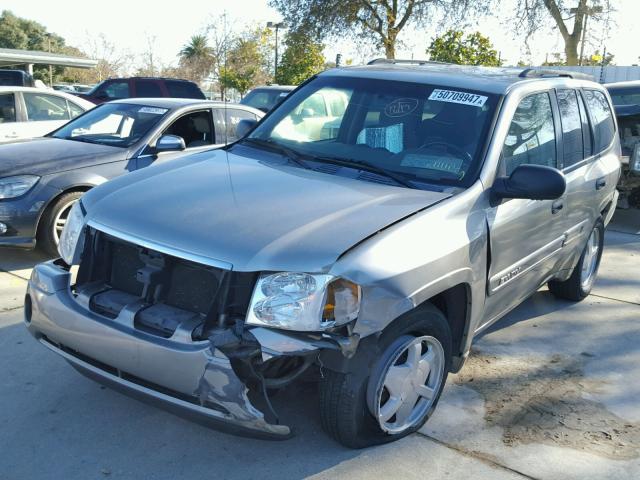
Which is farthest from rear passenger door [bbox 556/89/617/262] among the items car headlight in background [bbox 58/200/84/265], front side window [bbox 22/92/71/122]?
front side window [bbox 22/92/71/122]

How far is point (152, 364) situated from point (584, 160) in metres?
3.55

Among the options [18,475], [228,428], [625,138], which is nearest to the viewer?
[228,428]

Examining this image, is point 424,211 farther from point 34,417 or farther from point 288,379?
point 34,417

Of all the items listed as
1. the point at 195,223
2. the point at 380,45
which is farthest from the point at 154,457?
the point at 380,45

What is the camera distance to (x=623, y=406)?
3.95m

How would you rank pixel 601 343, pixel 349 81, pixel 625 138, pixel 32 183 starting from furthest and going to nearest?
1. pixel 625 138
2. pixel 32 183
3. pixel 601 343
4. pixel 349 81

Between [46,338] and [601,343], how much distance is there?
149 inches

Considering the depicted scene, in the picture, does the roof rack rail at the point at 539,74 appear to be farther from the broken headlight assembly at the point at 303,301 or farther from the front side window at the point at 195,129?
the front side window at the point at 195,129

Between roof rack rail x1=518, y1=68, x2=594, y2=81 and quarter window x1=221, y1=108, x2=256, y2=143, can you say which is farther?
quarter window x1=221, y1=108, x2=256, y2=143

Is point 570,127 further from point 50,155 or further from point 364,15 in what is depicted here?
point 364,15

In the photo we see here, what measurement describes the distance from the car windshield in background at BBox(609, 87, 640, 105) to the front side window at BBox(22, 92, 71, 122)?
8.46 m

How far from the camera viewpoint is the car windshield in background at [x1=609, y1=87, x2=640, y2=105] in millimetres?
10375

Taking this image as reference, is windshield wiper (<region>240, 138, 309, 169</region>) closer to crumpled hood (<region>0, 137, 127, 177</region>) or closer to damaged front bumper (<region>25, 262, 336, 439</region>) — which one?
damaged front bumper (<region>25, 262, 336, 439</region>)

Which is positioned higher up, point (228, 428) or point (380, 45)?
point (380, 45)
